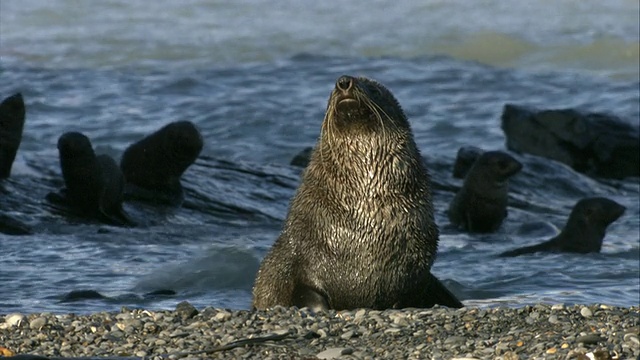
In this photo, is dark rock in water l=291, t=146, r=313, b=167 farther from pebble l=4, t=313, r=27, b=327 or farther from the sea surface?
pebble l=4, t=313, r=27, b=327

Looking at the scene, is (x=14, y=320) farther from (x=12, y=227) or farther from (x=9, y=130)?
(x=9, y=130)

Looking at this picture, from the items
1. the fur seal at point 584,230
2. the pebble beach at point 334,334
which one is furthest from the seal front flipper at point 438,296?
the fur seal at point 584,230

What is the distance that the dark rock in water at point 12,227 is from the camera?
43.5 ft

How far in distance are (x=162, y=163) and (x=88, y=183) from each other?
1318 millimetres

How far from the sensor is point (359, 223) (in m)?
9.51

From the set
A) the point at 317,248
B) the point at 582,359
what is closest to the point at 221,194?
the point at 317,248

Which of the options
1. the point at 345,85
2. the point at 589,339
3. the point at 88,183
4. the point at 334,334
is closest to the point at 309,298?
the point at 334,334

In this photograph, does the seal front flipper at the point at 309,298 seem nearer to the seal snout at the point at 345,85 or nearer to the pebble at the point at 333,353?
the seal snout at the point at 345,85

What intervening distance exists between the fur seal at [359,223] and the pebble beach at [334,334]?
48 centimetres

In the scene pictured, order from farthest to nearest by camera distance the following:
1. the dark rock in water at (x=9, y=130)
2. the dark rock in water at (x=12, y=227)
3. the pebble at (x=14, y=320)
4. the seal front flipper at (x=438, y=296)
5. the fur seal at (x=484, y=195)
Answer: the fur seal at (x=484, y=195) < the dark rock in water at (x=9, y=130) < the dark rock in water at (x=12, y=227) < the seal front flipper at (x=438, y=296) < the pebble at (x=14, y=320)

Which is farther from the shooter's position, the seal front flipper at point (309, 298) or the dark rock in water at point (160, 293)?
the dark rock in water at point (160, 293)

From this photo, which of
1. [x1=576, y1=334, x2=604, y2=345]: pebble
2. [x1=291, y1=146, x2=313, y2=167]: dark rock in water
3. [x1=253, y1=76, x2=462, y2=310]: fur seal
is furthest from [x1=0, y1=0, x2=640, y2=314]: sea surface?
[x1=576, y1=334, x2=604, y2=345]: pebble

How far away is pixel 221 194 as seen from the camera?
15.7 metres

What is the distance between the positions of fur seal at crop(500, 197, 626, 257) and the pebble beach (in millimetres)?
5336
